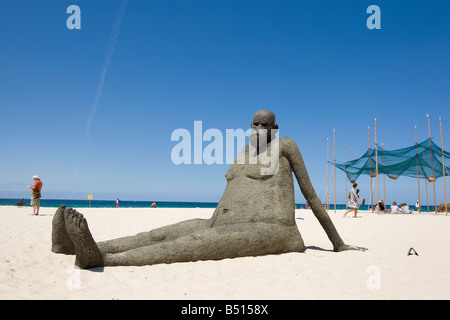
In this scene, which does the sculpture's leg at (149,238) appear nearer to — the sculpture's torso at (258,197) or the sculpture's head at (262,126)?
the sculpture's torso at (258,197)

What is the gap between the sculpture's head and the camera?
5.34 m

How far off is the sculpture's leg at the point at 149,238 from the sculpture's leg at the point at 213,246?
2.00 ft

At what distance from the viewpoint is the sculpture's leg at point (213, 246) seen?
4.01 m

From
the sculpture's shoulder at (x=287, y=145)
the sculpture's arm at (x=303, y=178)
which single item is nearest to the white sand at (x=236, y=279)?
the sculpture's arm at (x=303, y=178)

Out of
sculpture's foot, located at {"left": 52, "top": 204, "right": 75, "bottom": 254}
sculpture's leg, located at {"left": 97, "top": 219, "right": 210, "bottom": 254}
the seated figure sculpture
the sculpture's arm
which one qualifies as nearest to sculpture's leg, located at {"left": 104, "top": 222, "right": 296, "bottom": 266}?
the seated figure sculpture

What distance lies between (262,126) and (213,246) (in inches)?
82.3

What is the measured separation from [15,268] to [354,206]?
16.1 metres

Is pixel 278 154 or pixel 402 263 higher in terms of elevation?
pixel 278 154

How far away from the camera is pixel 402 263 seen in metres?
4.73

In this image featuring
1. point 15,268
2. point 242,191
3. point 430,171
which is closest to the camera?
point 15,268

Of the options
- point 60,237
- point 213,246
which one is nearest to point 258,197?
point 213,246

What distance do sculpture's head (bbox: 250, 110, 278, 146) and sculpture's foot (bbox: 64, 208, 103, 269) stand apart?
284cm

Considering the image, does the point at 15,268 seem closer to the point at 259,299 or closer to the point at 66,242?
the point at 66,242
